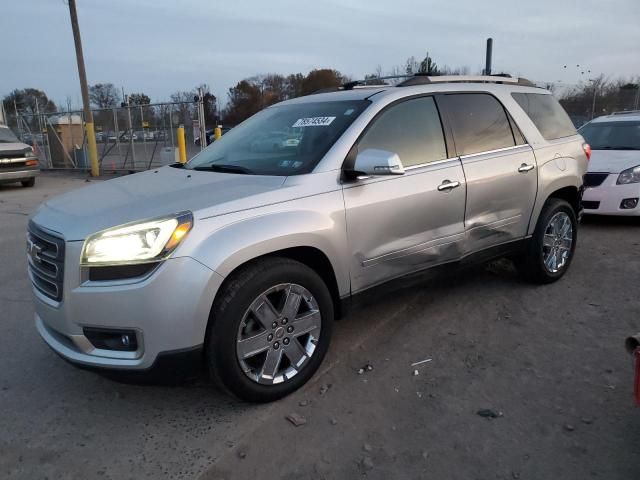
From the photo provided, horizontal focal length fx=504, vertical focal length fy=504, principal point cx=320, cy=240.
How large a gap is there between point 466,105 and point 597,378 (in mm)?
2205

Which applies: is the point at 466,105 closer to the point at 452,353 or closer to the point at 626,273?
the point at 452,353

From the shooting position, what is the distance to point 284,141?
3590 millimetres

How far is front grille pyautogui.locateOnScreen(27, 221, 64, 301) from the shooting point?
2650mm

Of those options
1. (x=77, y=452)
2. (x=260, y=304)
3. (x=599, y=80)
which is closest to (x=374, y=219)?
(x=260, y=304)

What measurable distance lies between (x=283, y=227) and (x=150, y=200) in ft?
2.52

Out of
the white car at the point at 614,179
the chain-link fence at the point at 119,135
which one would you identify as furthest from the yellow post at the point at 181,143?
the white car at the point at 614,179

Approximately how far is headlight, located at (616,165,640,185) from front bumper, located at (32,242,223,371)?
6341 mm

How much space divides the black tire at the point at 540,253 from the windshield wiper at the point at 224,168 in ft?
8.72

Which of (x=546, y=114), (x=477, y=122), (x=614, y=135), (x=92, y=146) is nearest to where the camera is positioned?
(x=477, y=122)

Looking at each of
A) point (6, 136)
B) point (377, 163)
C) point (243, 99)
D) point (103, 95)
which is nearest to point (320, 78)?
point (243, 99)

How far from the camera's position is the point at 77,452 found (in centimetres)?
259

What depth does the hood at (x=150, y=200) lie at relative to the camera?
2.64m

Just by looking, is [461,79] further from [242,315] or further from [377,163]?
[242,315]

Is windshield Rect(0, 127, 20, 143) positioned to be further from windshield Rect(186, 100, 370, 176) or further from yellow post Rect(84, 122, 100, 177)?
windshield Rect(186, 100, 370, 176)
